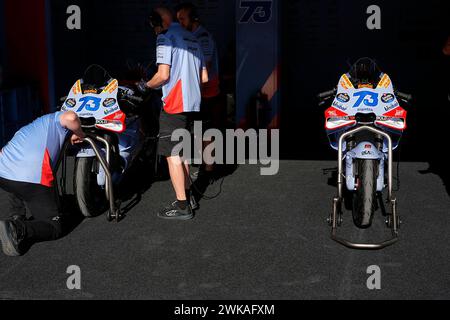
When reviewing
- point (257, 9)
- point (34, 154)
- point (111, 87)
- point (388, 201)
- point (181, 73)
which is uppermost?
point (257, 9)

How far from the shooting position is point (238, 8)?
31.0 feet

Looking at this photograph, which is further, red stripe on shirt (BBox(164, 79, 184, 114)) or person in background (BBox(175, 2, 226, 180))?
person in background (BBox(175, 2, 226, 180))

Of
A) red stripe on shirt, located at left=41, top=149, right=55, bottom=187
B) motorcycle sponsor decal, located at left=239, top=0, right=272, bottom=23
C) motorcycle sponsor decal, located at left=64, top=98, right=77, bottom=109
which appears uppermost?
motorcycle sponsor decal, located at left=239, top=0, right=272, bottom=23

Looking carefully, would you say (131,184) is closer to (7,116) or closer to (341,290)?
(7,116)

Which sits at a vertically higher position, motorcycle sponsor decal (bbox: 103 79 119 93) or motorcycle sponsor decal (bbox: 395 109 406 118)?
motorcycle sponsor decal (bbox: 103 79 119 93)

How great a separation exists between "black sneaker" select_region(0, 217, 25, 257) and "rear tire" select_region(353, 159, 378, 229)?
259cm

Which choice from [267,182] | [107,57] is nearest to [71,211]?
[267,182]

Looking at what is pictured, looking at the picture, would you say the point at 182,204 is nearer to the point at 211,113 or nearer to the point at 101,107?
the point at 101,107

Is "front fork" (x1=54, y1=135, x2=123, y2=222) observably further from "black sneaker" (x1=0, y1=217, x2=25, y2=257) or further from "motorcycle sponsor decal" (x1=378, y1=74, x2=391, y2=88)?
"motorcycle sponsor decal" (x1=378, y1=74, x2=391, y2=88)

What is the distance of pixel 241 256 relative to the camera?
5098 mm

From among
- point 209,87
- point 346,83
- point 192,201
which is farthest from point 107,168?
point 346,83

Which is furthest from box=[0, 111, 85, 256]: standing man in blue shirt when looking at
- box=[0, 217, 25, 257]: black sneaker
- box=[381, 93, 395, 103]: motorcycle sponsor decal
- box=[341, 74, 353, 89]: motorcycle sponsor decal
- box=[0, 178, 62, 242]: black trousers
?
box=[381, 93, 395, 103]: motorcycle sponsor decal

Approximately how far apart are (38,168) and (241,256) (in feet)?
5.47

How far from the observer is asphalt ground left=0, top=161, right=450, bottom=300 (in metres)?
4.45
